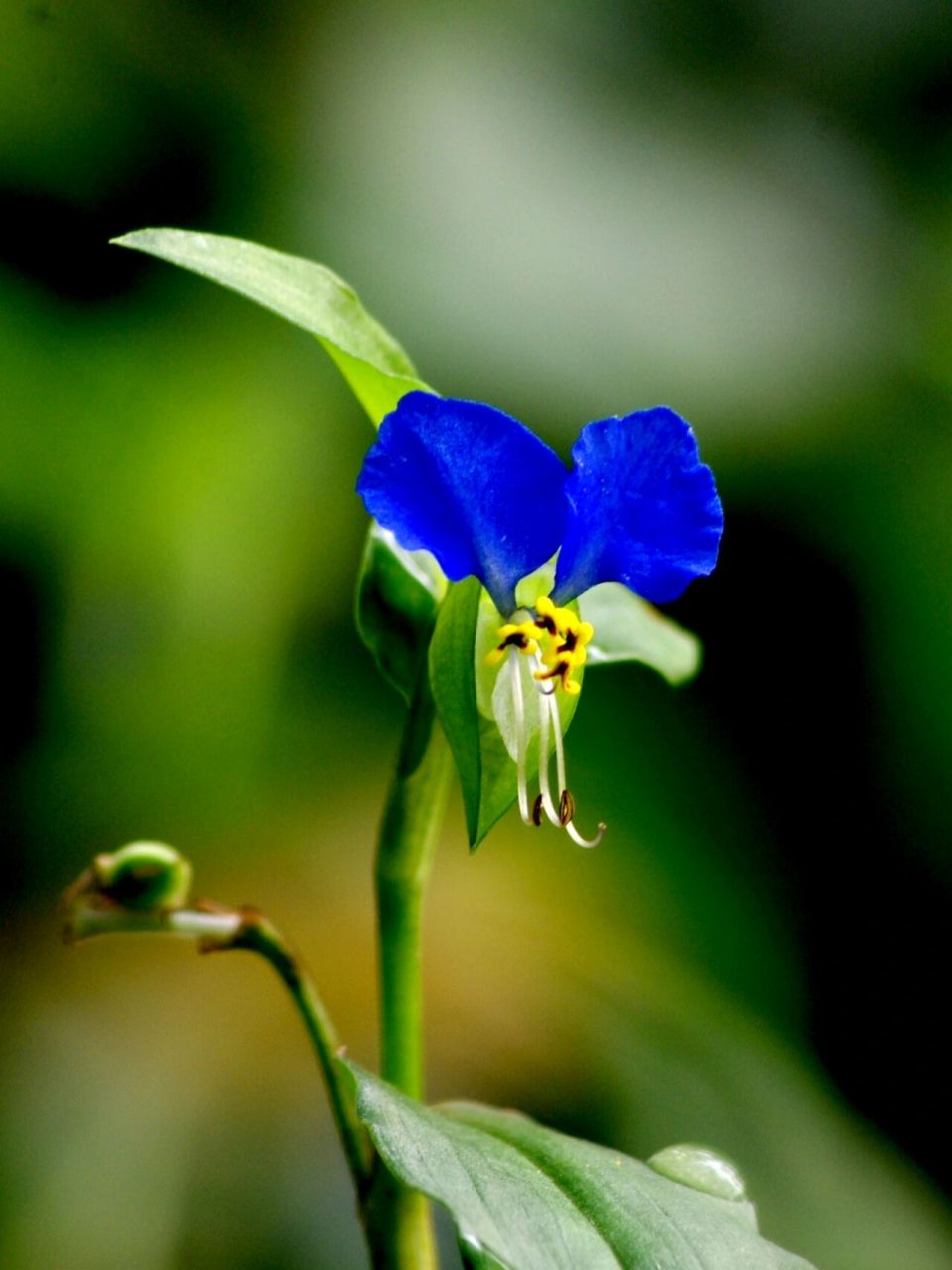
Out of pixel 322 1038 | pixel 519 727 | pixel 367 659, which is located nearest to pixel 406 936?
pixel 322 1038

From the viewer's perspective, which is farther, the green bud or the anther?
the green bud

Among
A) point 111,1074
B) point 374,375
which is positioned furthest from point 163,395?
point 374,375

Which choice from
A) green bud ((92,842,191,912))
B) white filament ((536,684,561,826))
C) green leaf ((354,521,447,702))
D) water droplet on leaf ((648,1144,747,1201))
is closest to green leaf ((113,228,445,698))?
green leaf ((354,521,447,702))

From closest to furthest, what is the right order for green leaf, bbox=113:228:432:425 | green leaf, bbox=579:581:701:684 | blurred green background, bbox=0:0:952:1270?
green leaf, bbox=113:228:432:425 → green leaf, bbox=579:581:701:684 → blurred green background, bbox=0:0:952:1270

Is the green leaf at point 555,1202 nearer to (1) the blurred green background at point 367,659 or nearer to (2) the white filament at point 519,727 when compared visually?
(2) the white filament at point 519,727

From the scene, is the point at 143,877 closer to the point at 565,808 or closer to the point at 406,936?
the point at 406,936

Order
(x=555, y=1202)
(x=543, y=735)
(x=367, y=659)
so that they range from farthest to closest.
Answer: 1. (x=367, y=659)
2. (x=543, y=735)
3. (x=555, y=1202)

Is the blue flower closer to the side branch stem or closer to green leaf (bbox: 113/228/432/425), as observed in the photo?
green leaf (bbox: 113/228/432/425)
